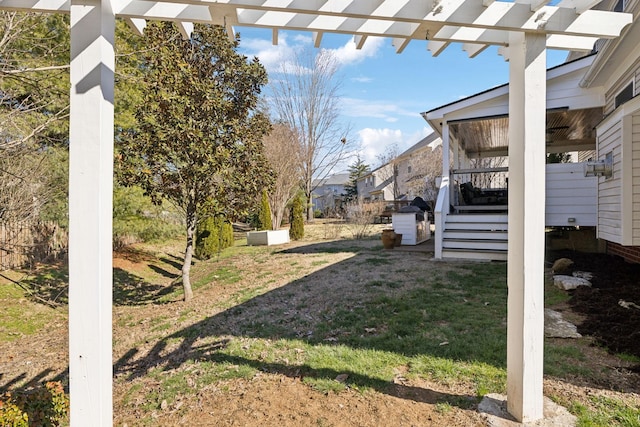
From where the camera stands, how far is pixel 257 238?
42.7 ft

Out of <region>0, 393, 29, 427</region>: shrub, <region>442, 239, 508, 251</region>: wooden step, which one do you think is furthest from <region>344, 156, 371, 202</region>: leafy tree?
<region>0, 393, 29, 427</region>: shrub

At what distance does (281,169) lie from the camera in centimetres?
1689

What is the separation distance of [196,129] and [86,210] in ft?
15.0

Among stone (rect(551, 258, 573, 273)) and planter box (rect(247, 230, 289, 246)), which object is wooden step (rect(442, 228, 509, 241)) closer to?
stone (rect(551, 258, 573, 273))

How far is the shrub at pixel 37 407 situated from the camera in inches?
86.7

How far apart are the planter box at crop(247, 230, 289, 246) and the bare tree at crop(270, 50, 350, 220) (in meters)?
11.0

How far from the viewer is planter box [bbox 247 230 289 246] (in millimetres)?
12852

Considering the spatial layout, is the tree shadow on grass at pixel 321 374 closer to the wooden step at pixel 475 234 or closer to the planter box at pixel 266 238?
the wooden step at pixel 475 234

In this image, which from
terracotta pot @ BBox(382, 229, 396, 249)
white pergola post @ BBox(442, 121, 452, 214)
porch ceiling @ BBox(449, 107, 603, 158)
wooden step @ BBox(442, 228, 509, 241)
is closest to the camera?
wooden step @ BBox(442, 228, 509, 241)

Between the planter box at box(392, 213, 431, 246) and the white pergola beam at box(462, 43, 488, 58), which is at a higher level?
the white pergola beam at box(462, 43, 488, 58)

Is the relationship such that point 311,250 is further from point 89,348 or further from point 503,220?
point 89,348

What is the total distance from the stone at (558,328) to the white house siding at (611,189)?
147 centimetres

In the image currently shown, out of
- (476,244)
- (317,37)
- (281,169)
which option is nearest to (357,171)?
(281,169)

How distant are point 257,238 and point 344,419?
10.8m
